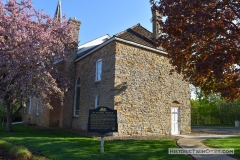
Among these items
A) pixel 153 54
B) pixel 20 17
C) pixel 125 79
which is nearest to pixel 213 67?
pixel 125 79

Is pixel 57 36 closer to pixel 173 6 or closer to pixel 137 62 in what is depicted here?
pixel 137 62

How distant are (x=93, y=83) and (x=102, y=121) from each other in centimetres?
768

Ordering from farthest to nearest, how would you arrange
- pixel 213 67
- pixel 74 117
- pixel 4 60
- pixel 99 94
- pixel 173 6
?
pixel 74 117 → pixel 99 94 → pixel 4 60 → pixel 173 6 → pixel 213 67

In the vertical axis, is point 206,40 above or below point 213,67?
above

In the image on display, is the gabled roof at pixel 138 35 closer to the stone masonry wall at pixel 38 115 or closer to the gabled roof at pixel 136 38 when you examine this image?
the gabled roof at pixel 136 38

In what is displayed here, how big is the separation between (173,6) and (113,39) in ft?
20.4

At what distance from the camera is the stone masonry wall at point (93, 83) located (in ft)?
46.6

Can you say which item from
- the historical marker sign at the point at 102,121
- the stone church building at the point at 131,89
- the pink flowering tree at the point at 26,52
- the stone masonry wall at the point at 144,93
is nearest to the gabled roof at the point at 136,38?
the stone church building at the point at 131,89

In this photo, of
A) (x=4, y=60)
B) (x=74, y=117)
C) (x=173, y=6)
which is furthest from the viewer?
(x=74, y=117)

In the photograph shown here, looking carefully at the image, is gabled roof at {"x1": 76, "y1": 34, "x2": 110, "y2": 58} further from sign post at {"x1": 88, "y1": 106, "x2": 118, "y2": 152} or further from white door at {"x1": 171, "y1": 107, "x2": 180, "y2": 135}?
sign post at {"x1": 88, "y1": 106, "x2": 118, "y2": 152}

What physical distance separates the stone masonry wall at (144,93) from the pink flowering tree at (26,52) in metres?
4.28

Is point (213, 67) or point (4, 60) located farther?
point (4, 60)

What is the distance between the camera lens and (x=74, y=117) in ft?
61.2

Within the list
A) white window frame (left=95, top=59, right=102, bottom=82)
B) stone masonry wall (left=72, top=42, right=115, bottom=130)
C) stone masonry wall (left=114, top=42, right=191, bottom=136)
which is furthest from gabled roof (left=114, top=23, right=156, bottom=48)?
white window frame (left=95, top=59, right=102, bottom=82)
